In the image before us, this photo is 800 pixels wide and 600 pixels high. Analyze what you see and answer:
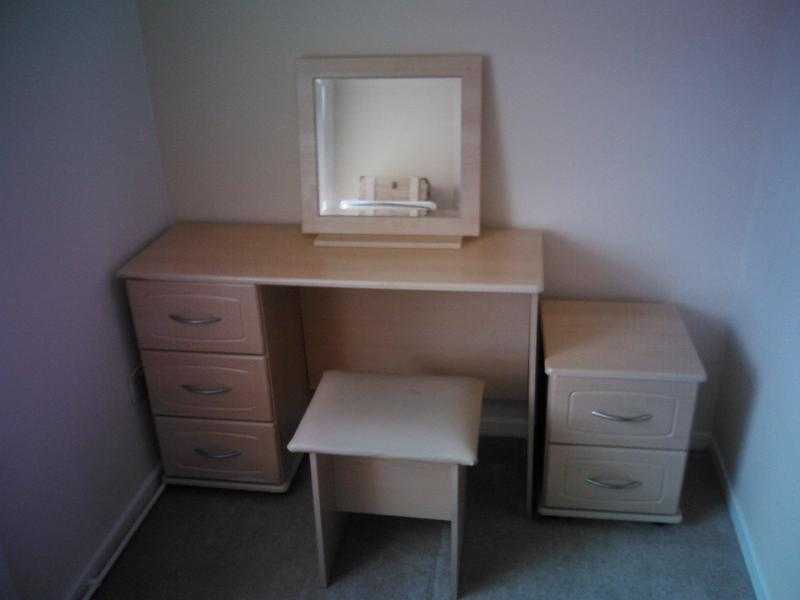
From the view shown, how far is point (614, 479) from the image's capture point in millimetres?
2010

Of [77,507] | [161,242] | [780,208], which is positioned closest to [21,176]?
[161,242]

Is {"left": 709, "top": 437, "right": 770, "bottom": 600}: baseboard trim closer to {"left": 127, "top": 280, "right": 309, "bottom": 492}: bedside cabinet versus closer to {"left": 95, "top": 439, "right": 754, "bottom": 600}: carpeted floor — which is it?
{"left": 95, "top": 439, "right": 754, "bottom": 600}: carpeted floor

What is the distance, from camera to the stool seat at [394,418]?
5.67 ft

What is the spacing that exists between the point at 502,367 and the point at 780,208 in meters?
0.91

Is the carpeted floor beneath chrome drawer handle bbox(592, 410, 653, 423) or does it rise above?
beneath

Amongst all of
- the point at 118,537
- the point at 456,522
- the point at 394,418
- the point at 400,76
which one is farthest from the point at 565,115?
the point at 118,537

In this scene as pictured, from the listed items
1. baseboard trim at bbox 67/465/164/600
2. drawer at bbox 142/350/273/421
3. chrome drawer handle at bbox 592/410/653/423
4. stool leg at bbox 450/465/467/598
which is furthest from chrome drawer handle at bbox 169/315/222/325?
chrome drawer handle at bbox 592/410/653/423

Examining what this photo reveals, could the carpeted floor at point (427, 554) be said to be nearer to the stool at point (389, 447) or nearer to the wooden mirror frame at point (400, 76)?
the stool at point (389, 447)

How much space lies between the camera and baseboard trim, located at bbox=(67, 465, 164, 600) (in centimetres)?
190

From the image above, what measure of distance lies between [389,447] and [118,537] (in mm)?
897

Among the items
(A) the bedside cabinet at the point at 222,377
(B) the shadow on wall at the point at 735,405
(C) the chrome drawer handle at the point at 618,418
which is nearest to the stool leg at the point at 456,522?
(C) the chrome drawer handle at the point at 618,418

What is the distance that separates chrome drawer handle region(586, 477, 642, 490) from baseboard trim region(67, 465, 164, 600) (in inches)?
51.6

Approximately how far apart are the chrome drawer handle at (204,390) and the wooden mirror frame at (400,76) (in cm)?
52

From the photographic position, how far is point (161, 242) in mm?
2145
